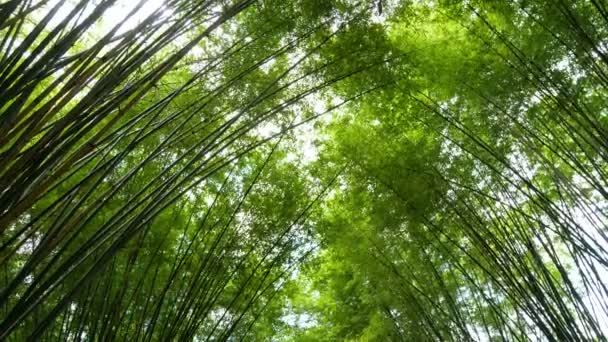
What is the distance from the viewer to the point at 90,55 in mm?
1711

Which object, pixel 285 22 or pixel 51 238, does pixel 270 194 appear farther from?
pixel 51 238

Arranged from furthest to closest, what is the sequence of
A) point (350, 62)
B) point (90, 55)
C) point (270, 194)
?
1. point (270, 194)
2. point (350, 62)
3. point (90, 55)

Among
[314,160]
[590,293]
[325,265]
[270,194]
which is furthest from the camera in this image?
[325,265]

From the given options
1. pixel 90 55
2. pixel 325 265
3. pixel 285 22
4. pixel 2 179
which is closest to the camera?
pixel 2 179

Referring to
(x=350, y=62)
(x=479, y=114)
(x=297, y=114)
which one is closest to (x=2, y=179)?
(x=350, y=62)

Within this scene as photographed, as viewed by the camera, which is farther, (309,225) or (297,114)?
(309,225)

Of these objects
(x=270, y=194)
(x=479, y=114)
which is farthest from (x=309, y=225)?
(x=479, y=114)

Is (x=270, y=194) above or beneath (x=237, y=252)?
above

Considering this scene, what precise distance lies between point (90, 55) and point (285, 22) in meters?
2.71

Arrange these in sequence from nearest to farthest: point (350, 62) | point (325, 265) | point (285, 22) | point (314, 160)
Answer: point (285, 22) → point (350, 62) → point (314, 160) → point (325, 265)

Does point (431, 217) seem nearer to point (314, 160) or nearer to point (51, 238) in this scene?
point (314, 160)

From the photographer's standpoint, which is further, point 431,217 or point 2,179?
point 431,217

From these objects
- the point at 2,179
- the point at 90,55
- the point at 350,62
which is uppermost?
the point at 350,62

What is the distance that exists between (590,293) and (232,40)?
3504 millimetres
